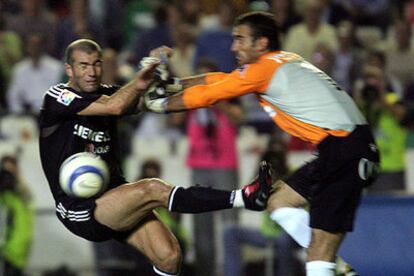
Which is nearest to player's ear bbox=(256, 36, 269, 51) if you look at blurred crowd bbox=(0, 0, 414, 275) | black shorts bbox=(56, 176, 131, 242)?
black shorts bbox=(56, 176, 131, 242)

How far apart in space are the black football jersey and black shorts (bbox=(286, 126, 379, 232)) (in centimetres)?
156

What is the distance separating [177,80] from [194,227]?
3.22 meters

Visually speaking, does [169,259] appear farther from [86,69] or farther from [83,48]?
[83,48]

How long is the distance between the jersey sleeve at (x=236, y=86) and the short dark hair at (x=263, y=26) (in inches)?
7.7

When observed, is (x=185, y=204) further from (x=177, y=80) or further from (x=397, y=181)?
(x=397, y=181)

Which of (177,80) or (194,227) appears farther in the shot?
(194,227)

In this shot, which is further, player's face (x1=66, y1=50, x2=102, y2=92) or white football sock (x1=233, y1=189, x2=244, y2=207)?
player's face (x1=66, y1=50, x2=102, y2=92)

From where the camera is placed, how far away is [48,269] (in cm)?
1310

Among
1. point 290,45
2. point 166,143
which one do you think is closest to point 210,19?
point 290,45

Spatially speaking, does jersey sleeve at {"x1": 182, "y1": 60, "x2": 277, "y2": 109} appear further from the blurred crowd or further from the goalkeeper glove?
the blurred crowd

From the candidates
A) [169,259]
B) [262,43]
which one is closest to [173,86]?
[262,43]

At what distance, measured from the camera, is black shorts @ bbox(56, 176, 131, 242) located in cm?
943

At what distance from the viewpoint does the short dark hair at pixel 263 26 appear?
9.22m

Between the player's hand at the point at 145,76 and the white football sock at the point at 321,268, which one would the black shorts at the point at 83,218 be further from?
the white football sock at the point at 321,268
